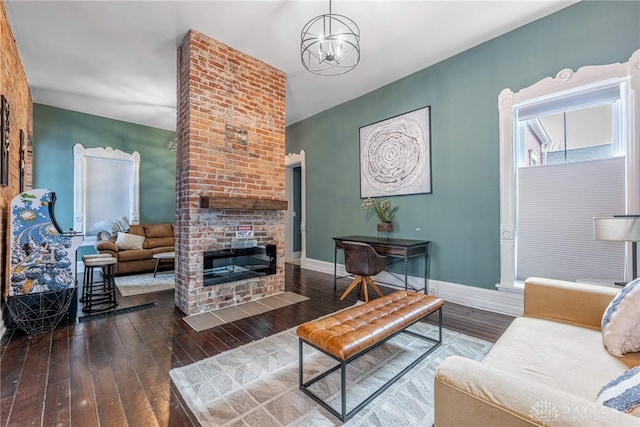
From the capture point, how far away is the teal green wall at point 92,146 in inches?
201

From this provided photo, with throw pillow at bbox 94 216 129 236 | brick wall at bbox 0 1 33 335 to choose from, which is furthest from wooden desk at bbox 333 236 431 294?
throw pillow at bbox 94 216 129 236

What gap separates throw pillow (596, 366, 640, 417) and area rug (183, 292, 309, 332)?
2780 mm

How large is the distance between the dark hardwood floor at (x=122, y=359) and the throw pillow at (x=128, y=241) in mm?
1872

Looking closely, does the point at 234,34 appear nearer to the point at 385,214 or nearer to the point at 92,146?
the point at 385,214

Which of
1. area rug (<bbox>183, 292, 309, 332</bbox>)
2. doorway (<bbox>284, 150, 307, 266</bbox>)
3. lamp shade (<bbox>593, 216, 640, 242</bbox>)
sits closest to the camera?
lamp shade (<bbox>593, 216, 640, 242</bbox>)

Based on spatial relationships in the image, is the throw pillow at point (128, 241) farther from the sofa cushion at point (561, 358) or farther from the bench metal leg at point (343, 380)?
the sofa cushion at point (561, 358)

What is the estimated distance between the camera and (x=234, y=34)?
122 inches

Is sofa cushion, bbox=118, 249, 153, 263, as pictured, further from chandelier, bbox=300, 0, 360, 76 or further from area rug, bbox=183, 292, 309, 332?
chandelier, bbox=300, 0, 360, 76

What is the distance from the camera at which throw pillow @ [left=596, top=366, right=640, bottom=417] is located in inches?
27.9

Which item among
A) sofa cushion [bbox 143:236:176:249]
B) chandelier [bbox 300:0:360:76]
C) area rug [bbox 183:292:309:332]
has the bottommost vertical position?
area rug [bbox 183:292:309:332]

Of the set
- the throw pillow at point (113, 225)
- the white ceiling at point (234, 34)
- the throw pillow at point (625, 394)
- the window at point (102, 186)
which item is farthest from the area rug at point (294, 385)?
the window at point (102, 186)

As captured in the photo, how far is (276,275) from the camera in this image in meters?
3.84

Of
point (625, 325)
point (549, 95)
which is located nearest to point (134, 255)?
point (625, 325)

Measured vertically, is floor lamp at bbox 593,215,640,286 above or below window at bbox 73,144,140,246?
below
